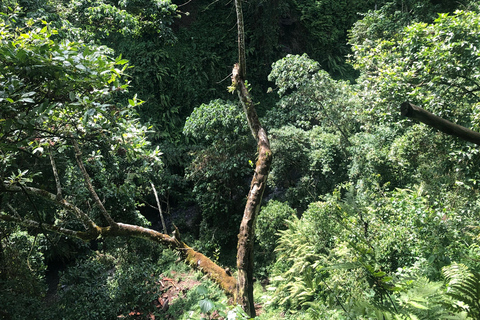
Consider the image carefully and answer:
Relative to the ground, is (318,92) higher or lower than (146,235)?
higher

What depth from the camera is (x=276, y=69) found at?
8.12 metres

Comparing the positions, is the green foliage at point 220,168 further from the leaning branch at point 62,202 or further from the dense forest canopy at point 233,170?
the leaning branch at point 62,202

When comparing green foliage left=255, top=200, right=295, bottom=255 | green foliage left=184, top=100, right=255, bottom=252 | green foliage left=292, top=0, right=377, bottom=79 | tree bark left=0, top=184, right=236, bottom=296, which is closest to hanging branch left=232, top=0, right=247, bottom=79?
tree bark left=0, top=184, right=236, bottom=296

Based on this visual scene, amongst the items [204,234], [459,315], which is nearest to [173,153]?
[204,234]

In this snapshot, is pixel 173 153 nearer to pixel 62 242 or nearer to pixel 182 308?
pixel 62 242

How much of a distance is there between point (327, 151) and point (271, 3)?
7.98 meters

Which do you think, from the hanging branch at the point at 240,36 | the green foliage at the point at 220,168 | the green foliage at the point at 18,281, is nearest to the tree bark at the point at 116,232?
the green foliage at the point at 18,281

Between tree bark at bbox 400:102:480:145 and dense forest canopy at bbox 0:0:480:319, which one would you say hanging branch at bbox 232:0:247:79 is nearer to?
dense forest canopy at bbox 0:0:480:319

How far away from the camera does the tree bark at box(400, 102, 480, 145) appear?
113 cm

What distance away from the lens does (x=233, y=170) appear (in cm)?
856

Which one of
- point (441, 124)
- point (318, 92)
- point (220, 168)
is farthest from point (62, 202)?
point (318, 92)

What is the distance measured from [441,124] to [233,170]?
749 cm

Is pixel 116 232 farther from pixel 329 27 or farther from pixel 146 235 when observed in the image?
pixel 329 27

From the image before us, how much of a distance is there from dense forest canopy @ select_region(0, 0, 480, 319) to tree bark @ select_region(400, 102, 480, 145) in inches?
2.2
